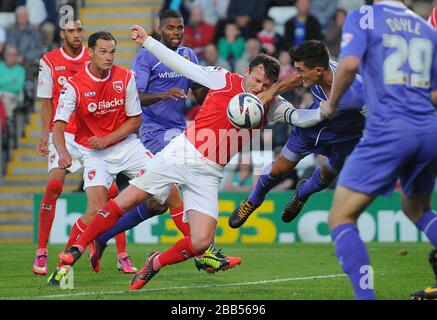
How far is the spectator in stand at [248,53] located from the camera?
19.7 m

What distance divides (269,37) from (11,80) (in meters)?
5.53

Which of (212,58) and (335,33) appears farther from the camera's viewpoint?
(212,58)

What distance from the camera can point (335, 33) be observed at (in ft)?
63.2

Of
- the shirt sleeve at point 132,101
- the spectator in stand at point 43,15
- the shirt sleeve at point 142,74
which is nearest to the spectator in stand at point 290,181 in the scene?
the spectator in stand at point 43,15

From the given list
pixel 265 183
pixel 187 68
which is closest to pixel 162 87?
pixel 265 183

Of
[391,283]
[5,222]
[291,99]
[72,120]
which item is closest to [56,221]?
[5,222]

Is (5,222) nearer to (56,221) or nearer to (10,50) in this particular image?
(56,221)

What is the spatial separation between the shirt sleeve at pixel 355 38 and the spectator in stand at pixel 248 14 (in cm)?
1335

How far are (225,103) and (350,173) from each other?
7.31 feet

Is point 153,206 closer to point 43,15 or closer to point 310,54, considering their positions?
point 310,54

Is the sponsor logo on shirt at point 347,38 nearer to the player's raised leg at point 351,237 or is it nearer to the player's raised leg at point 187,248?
the player's raised leg at point 351,237

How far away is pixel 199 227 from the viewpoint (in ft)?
28.9

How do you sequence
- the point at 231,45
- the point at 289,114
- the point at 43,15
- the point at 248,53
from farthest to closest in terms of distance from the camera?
the point at 43,15 < the point at 231,45 < the point at 248,53 < the point at 289,114

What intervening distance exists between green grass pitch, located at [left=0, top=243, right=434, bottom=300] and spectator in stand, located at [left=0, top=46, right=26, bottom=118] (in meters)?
6.51
